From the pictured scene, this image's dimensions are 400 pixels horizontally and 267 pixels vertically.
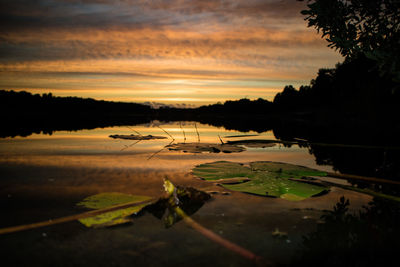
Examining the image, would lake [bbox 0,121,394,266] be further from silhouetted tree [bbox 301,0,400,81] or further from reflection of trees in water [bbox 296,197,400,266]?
silhouetted tree [bbox 301,0,400,81]

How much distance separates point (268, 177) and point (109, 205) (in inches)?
68.5

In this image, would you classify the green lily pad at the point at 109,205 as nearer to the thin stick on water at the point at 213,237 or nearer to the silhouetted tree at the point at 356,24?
the thin stick on water at the point at 213,237

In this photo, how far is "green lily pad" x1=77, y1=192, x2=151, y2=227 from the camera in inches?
78.5

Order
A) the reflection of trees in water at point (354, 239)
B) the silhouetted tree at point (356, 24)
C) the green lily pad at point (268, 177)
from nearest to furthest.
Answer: the reflection of trees in water at point (354, 239)
the green lily pad at point (268, 177)
the silhouetted tree at point (356, 24)

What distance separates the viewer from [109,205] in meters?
2.29

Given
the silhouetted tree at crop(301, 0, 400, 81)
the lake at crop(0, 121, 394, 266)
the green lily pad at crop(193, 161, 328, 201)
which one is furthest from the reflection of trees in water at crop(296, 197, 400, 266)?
the silhouetted tree at crop(301, 0, 400, 81)

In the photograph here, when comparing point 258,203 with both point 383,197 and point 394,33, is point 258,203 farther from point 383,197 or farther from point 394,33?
point 394,33

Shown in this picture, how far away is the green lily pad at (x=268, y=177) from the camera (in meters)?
2.65

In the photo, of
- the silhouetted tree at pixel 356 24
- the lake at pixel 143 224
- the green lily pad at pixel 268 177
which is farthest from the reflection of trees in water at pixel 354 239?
the silhouetted tree at pixel 356 24

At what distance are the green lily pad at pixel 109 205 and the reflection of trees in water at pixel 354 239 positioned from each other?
1230 millimetres

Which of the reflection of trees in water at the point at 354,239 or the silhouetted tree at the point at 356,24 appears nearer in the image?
the reflection of trees in water at the point at 354,239

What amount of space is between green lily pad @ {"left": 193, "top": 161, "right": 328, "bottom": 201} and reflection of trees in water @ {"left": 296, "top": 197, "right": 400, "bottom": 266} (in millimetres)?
413

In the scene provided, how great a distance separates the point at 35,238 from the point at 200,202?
1.26m

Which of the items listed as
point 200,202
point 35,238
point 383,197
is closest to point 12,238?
point 35,238
